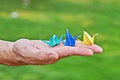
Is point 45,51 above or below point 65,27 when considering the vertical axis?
above

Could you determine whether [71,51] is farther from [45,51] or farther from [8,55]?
[8,55]

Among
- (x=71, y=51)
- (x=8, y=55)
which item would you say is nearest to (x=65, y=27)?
(x=8, y=55)

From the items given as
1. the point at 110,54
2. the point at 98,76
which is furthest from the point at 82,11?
the point at 98,76

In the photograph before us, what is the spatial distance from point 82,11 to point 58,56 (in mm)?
7634

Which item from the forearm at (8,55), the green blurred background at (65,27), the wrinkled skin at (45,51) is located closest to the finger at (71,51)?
the wrinkled skin at (45,51)

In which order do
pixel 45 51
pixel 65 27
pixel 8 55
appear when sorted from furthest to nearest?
pixel 65 27 < pixel 8 55 < pixel 45 51

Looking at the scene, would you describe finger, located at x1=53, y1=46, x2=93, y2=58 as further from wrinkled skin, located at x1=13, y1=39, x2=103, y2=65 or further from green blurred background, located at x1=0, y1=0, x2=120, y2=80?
green blurred background, located at x1=0, y1=0, x2=120, y2=80

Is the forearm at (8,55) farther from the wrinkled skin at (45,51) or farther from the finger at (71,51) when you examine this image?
the finger at (71,51)

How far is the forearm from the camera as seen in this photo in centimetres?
235

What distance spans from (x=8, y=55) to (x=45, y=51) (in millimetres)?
343

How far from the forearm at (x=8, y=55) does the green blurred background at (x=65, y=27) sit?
11.0 ft

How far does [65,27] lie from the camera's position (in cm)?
834

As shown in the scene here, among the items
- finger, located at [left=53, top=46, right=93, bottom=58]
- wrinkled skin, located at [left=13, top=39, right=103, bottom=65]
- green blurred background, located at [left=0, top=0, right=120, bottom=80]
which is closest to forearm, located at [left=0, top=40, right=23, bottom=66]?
wrinkled skin, located at [left=13, top=39, right=103, bottom=65]

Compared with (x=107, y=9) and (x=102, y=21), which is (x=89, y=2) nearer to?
(x=107, y=9)
